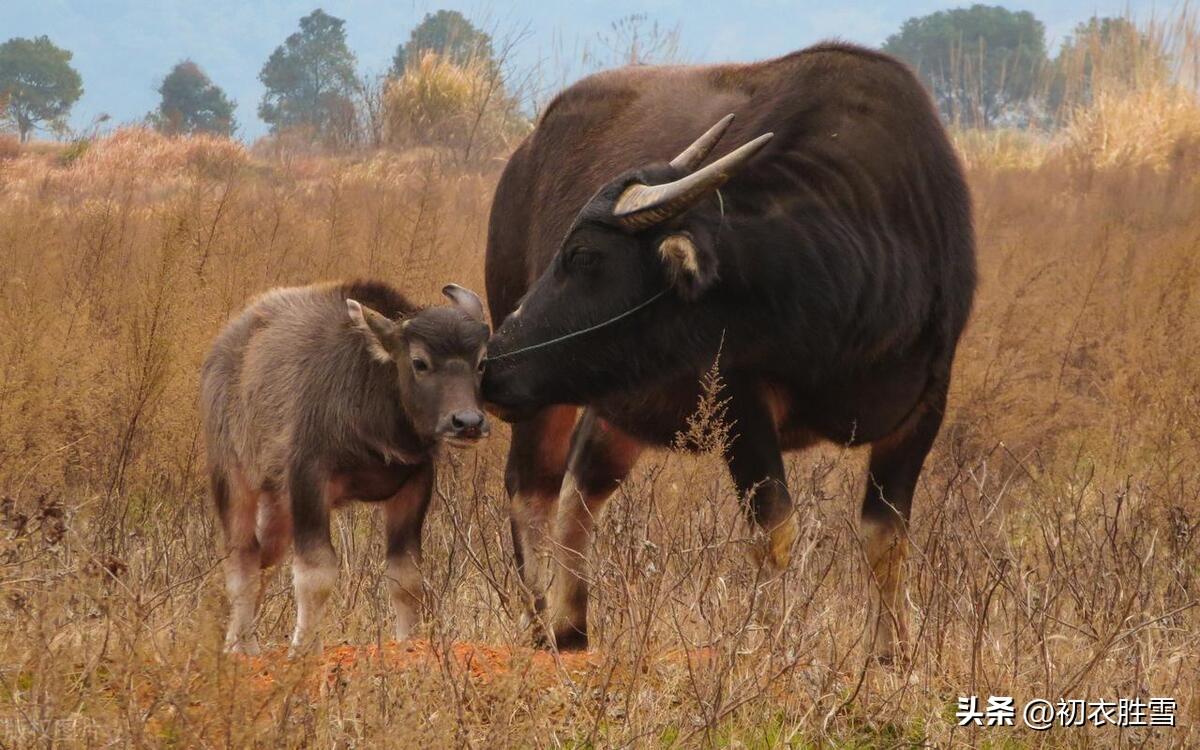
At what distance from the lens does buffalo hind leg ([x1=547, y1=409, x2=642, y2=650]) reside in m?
6.32

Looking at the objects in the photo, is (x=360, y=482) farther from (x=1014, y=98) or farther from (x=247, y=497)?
(x=1014, y=98)

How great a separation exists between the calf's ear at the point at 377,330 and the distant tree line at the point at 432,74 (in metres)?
10.3

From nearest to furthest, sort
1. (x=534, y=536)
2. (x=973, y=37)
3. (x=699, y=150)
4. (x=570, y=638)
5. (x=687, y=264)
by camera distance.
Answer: (x=687, y=264) < (x=699, y=150) < (x=570, y=638) < (x=534, y=536) < (x=973, y=37)

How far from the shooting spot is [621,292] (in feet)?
17.5

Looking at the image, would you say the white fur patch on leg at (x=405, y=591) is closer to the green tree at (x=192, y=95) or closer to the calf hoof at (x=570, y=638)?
the calf hoof at (x=570, y=638)

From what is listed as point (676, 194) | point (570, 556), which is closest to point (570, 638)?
point (570, 556)

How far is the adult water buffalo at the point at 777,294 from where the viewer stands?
528cm

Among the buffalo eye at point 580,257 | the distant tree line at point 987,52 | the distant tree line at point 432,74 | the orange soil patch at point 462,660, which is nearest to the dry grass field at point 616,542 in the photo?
the orange soil patch at point 462,660

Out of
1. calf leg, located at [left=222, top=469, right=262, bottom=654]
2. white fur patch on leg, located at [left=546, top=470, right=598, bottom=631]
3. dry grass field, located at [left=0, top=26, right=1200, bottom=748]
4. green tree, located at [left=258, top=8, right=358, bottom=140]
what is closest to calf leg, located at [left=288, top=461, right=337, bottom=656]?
dry grass field, located at [left=0, top=26, right=1200, bottom=748]

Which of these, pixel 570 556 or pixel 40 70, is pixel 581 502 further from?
pixel 40 70

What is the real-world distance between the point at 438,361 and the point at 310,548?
86 cm

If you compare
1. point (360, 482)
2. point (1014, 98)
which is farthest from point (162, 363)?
point (1014, 98)

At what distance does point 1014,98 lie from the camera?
6153 centimetres

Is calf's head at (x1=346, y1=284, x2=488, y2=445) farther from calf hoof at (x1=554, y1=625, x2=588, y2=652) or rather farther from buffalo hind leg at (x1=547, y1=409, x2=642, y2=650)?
calf hoof at (x1=554, y1=625, x2=588, y2=652)
